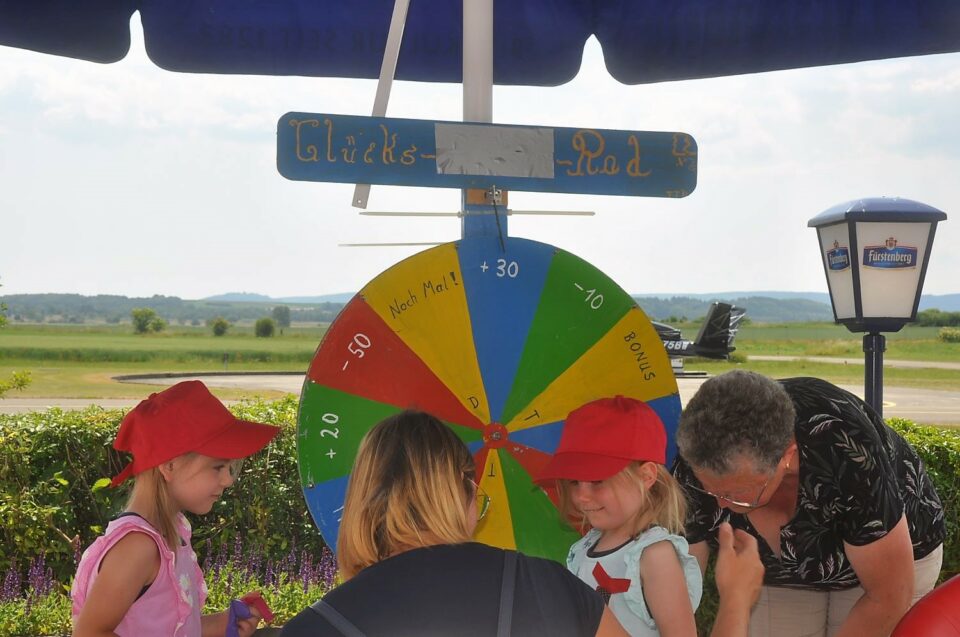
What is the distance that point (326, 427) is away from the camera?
2.18m

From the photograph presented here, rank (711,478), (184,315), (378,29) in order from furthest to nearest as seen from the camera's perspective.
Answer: (184,315) < (378,29) < (711,478)

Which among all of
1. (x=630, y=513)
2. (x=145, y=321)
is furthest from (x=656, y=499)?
(x=145, y=321)

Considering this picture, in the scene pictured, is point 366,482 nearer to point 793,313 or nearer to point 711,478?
point 711,478

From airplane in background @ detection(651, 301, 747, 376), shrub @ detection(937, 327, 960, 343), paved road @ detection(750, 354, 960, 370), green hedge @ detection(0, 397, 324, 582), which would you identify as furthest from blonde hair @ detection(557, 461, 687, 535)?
shrub @ detection(937, 327, 960, 343)

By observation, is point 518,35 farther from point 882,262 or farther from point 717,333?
point 717,333

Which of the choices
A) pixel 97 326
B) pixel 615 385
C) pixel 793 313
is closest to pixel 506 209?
pixel 615 385

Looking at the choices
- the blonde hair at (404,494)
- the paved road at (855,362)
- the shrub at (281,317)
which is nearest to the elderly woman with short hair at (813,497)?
the blonde hair at (404,494)

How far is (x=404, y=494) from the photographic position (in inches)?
50.7

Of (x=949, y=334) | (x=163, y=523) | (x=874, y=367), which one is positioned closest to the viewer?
(x=163, y=523)

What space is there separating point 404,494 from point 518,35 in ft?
7.78

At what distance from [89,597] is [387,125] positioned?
47.3 inches

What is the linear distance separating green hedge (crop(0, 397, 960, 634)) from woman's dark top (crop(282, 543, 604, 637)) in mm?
3592

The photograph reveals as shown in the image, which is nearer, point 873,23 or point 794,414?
point 794,414

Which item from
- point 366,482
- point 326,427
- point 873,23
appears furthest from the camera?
point 873,23
